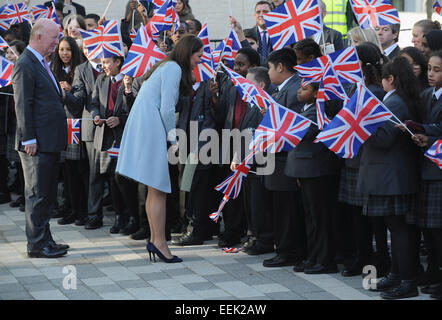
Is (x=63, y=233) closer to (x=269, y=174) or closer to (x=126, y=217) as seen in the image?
(x=126, y=217)

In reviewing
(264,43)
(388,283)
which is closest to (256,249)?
(388,283)

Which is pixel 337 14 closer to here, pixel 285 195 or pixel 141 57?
pixel 141 57

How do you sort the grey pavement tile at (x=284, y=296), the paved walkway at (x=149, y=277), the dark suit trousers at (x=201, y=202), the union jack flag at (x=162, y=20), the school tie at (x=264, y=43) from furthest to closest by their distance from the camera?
the school tie at (x=264, y=43)
the union jack flag at (x=162, y=20)
the dark suit trousers at (x=201, y=202)
the paved walkway at (x=149, y=277)
the grey pavement tile at (x=284, y=296)

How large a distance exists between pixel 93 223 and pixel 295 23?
11.1 feet

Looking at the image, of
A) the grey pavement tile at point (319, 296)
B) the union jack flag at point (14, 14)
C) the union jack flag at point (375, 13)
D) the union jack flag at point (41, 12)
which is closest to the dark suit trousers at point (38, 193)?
the grey pavement tile at point (319, 296)

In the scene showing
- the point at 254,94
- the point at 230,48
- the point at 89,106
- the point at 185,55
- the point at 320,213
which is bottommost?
the point at 320,213

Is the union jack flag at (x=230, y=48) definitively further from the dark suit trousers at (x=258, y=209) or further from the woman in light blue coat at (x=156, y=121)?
the dark suit trousers at (x=258, y=209)

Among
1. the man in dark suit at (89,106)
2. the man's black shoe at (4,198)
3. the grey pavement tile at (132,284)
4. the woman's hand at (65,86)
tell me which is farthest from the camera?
the man's black shoe at (4,198)

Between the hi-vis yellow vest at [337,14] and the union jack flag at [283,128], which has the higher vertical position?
the hi-vis yellow vest at [337,14]

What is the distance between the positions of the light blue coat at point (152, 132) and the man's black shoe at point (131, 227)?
155 centimetres

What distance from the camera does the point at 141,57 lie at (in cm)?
880

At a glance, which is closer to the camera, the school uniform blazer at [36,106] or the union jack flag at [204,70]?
the school uniform blazer at [36,106]

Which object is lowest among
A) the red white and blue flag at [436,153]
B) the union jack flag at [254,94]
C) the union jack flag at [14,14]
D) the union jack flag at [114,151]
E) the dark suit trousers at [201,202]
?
the dark suit trousers at [201,202]

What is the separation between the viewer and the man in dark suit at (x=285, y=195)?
24.8ft
